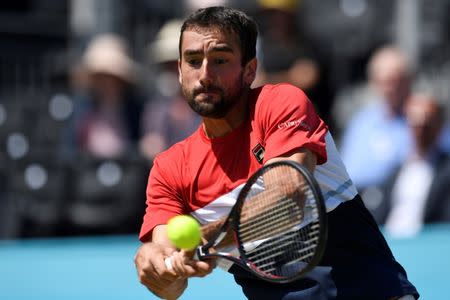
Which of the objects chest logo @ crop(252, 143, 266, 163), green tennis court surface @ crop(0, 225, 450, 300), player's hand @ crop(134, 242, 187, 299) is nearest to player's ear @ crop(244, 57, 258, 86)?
chest logo @ crop(252, 143, 266, 163)

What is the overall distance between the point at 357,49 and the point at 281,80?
3400 millimetres

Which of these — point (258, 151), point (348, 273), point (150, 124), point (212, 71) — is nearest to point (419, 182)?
point (150, 124)

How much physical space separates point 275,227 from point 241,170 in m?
0.39

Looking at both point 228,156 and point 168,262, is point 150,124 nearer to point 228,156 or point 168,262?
point 228,156

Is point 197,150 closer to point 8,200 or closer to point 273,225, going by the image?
point 273,225

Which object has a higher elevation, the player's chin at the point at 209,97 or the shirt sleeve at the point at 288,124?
the player's chin at the point at 209,97

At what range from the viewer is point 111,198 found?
914 centimetres

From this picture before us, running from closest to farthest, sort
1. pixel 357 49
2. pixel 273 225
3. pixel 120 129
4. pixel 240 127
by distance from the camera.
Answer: pixel 273 225 → pixel 240 127 → pixel 120 129 → pixel 357 49

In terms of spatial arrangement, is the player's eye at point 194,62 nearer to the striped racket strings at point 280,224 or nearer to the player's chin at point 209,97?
the player's chin at point 209,97

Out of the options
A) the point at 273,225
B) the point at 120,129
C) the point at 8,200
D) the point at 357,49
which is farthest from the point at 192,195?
the point at 357,49

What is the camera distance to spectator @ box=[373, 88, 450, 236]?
8.27 meters

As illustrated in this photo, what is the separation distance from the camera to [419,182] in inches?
327

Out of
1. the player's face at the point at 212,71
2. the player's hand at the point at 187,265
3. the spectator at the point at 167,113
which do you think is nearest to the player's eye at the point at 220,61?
the player's face at the point at 212,71

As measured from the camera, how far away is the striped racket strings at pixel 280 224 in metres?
3.57
